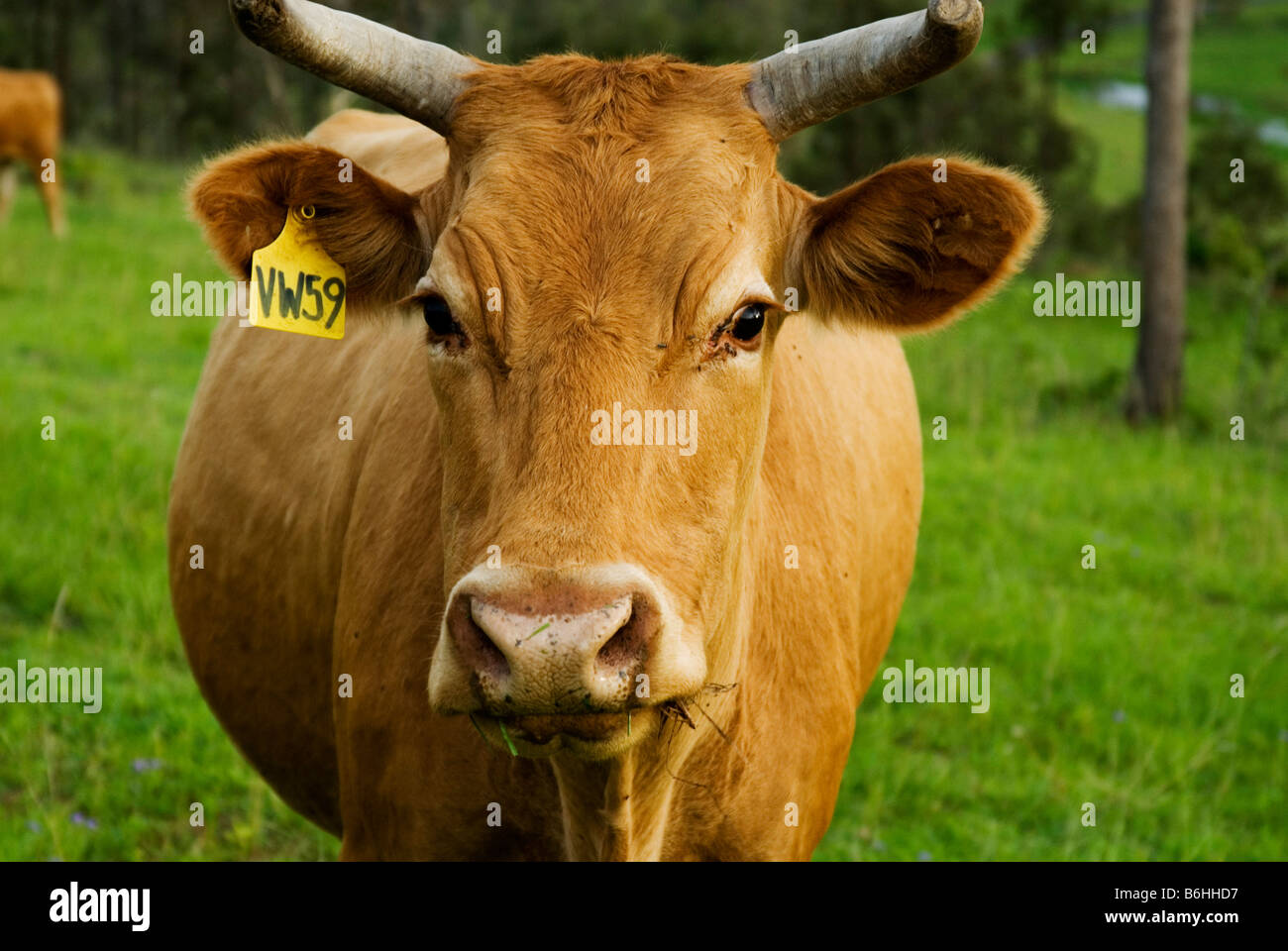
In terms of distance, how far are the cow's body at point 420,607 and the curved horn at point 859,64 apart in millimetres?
930

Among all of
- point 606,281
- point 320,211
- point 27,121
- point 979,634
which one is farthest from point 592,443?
point 27,121

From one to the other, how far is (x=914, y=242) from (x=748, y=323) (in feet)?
1.86

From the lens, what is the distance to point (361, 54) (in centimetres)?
279

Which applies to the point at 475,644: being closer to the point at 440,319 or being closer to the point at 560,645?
the point at 560,645

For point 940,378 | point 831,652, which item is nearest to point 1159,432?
point 940,378

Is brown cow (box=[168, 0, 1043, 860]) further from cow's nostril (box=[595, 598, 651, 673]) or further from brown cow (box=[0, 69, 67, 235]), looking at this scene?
brown cow (box=[0, 69, 67, 235])

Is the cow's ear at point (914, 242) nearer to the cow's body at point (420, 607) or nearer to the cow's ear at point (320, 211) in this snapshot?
the cow's body at point (420, 607)

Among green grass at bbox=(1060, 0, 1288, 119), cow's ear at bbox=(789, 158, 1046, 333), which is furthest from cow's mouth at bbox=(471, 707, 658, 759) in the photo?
green grass at bbox=(1060, 0, 1288, 119)

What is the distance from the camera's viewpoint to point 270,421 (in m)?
4.43

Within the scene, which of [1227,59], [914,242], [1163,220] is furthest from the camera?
[1227,59]

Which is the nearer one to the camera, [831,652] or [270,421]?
[831,652]

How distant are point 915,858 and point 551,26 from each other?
31581 mm

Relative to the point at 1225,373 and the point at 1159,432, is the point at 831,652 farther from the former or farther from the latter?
the point at 1225,373
